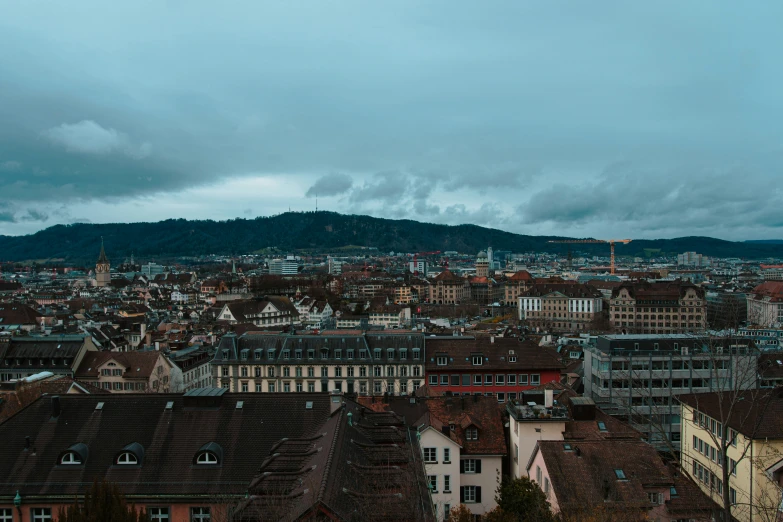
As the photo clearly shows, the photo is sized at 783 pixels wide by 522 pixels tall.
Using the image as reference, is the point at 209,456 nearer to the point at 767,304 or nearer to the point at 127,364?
the point at 127,364

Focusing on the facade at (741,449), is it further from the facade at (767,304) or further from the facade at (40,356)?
the facade at (767,304)

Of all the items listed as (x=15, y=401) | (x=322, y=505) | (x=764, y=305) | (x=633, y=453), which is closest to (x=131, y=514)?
(x=322, y=505)

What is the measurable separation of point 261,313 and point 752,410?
94.4 m

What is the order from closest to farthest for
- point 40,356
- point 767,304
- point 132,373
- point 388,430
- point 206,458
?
point 206,458 → point 388,430 → point 132,373 → point 40,356 → point 767,304

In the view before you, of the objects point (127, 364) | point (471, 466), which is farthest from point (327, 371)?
point (471, 466)

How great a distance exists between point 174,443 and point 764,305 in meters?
135

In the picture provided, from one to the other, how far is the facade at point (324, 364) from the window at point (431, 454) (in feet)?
73.4

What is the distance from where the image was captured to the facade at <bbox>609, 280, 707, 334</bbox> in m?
122

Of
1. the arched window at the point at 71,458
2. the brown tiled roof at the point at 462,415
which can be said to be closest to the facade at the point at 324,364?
the brown tiled roof at the point at 462,415

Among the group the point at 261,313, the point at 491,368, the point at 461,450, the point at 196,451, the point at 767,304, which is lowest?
the point at 261,313

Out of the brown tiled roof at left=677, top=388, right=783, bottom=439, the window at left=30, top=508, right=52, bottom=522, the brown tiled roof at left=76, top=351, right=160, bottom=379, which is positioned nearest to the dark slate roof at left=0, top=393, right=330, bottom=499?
the window at left=30, top=508, right=52, bottom=522

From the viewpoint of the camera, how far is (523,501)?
21438mm

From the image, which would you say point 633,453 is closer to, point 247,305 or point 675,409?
point 675,409

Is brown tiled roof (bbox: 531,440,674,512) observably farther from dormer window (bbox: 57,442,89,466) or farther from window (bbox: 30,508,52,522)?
window (bbox: 30,508,52,522)
